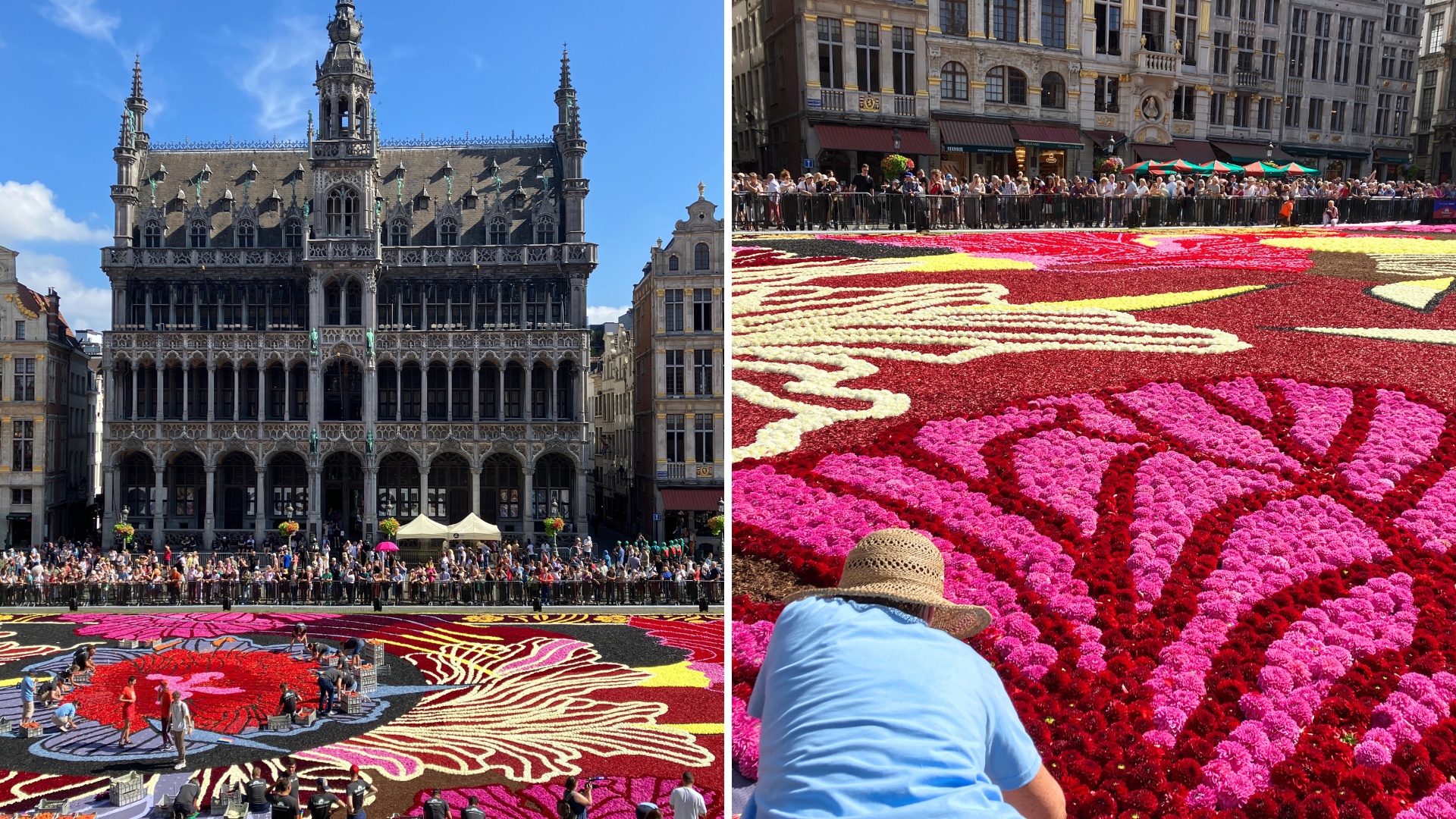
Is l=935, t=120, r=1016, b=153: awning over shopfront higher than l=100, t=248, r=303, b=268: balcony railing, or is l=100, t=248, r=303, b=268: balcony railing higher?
l=935, t=120, r=1016, b=153: awning over shopfront

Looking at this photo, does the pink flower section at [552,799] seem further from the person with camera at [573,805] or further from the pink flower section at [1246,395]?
the pink flower section at [1246,395]

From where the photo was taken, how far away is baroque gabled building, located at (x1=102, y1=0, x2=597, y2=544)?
143 feet

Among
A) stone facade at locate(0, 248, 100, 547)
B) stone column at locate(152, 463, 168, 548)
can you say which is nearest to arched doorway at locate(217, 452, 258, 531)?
stone column at locate(152, 463, 168, 548)

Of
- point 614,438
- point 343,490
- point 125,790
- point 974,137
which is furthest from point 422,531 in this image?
point 974,137

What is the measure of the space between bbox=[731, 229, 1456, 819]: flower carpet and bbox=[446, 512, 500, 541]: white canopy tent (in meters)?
19.5

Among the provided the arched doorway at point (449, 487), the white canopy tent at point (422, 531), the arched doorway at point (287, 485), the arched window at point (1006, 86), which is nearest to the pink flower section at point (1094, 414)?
the white canopy tent at point (422, 531)

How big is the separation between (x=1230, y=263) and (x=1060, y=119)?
24.0m

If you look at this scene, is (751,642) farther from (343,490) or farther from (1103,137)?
(343,490)

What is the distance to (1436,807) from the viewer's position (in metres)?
A: 4.39

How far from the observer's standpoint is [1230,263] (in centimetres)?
1641

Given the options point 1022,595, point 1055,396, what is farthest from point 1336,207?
point 1022,595

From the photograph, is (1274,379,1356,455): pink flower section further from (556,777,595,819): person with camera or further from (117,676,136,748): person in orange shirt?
(117,676,136,748): person in orange shirt

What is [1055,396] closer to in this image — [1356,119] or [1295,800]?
[1295,800]

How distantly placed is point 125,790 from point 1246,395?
12.1m
